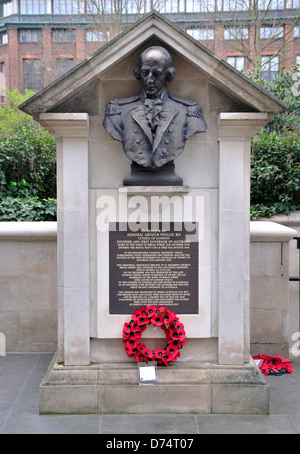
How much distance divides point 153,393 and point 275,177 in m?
5.25

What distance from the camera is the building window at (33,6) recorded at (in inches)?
1567

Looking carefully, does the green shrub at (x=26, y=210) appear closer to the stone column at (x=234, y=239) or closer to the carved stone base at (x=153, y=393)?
the carved stone base at (x=153, y=393)

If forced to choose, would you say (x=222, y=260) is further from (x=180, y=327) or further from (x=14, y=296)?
(x=14, y=296)

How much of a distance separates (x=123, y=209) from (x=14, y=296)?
2651mm

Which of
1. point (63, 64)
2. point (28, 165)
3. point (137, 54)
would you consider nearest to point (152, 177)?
point (137, 54)

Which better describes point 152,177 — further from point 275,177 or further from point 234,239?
point 275,177

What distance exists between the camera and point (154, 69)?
469 cm

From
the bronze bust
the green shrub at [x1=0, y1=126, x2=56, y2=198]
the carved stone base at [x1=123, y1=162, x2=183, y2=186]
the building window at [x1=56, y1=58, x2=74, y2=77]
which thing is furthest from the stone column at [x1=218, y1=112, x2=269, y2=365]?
the building window at [x1=56, y1=58, x2=74, y2=77]

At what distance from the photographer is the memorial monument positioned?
492cm

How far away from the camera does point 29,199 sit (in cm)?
863

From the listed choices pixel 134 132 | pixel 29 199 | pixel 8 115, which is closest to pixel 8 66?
pixel 8 115

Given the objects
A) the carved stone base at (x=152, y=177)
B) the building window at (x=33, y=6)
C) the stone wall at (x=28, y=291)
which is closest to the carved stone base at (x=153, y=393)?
the stone wall at (x=28, y=291)

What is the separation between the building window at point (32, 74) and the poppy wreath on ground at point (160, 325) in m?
31.4
